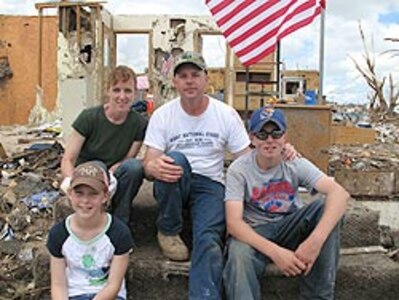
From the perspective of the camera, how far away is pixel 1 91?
56.0ft

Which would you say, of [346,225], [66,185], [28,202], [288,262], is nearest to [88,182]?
[66,185]

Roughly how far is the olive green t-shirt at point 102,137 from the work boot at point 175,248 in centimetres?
52

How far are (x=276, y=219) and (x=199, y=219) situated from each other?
383 mm

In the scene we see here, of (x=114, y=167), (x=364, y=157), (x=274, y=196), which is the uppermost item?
(x=114, y=167)

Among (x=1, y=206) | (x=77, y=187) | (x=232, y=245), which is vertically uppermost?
(x=77, y=187)

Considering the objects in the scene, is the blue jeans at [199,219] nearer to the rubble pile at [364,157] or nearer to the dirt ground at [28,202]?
the dirt ground at [28,202]

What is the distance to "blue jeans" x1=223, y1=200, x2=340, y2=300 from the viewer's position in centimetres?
274

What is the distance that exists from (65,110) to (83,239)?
33.7 feet

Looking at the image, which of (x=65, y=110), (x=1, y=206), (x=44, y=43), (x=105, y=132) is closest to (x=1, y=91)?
(x=44, y=43)

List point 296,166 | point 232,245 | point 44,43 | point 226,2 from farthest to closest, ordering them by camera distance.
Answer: point 44,43 → point 226,2 → point 296,166 → point 232,245

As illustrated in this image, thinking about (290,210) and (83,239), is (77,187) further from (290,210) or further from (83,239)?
(290,210)

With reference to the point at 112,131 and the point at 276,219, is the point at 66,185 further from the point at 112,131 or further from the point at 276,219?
the point at 276,219

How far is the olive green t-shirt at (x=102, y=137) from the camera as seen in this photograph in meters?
3.33

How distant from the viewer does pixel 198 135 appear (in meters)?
3.29
